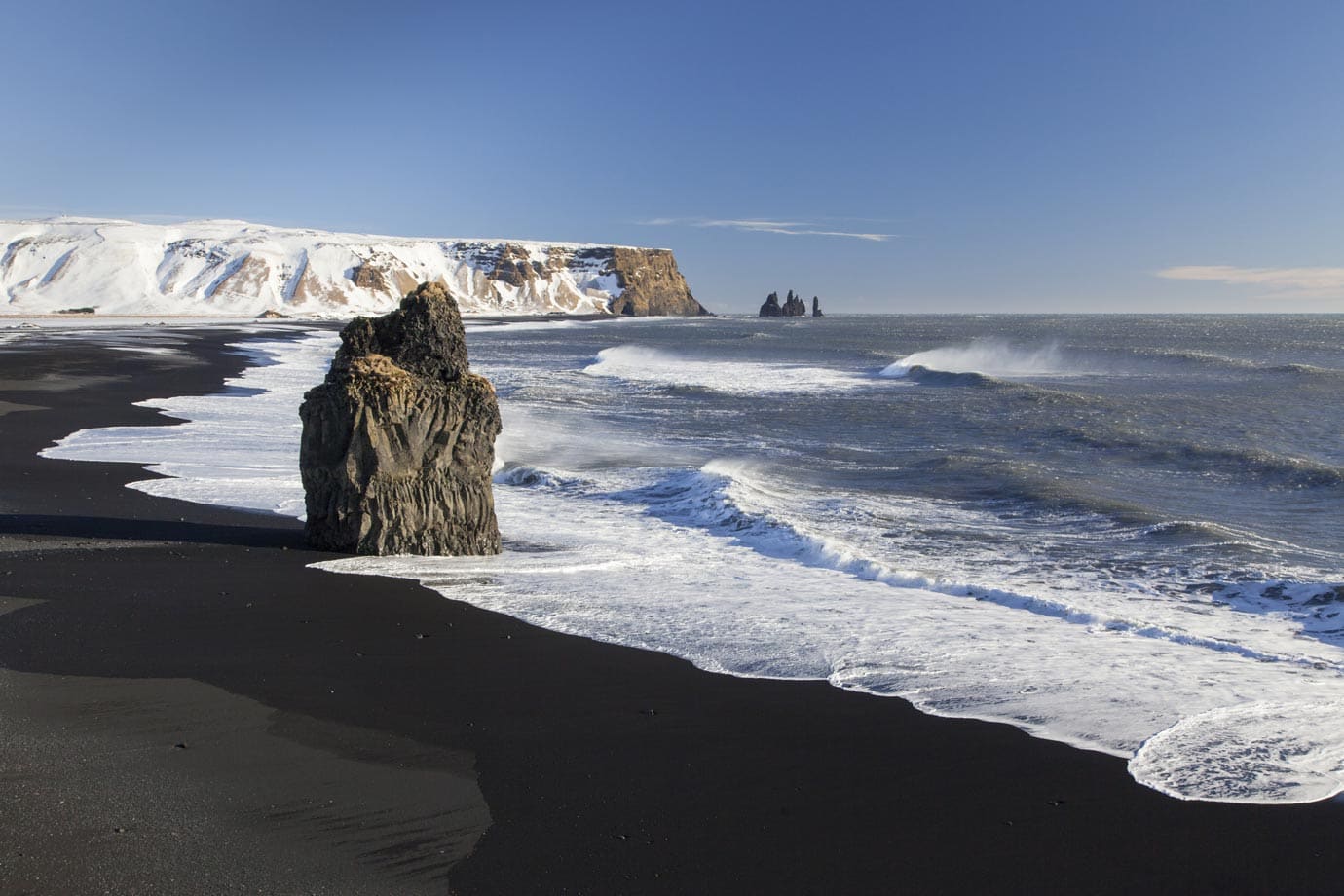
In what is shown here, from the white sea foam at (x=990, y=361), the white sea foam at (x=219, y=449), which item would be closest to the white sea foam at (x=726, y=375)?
the white sea foam at (x=990, y=361)

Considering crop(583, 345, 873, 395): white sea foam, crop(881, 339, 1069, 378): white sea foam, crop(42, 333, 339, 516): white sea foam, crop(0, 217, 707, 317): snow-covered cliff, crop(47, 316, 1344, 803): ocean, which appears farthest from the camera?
crop(0, 217, 707, 317): snow-covered cliff

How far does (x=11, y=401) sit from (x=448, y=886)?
24.0m

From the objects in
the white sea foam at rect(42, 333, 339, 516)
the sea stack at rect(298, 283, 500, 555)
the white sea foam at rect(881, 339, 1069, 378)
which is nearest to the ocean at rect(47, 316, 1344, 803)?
the white sea foam at rect(42, 333, 339, 516)

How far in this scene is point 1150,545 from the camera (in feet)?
38.1

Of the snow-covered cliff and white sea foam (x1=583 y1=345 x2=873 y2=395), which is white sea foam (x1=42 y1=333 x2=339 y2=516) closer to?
white sea foam (x1=583 y1=345 x2=873 y2=395)

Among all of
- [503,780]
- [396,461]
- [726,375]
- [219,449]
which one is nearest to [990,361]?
[726,375]

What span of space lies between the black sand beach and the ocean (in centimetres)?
58

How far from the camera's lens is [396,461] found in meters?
9.53

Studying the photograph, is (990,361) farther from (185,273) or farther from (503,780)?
(185,273)

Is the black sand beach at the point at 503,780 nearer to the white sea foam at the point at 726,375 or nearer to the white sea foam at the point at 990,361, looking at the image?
the white sea foam at the point at 726,375

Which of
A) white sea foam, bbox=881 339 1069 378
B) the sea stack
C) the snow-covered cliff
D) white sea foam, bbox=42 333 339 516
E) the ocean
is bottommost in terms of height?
the ocean

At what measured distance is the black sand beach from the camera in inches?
154

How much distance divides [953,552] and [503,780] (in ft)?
25.1

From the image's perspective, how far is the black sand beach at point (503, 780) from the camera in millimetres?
3902
